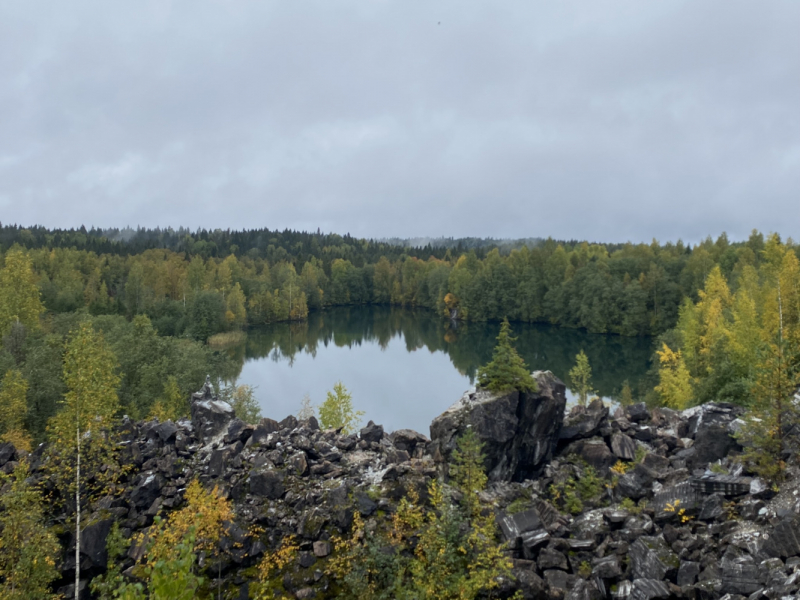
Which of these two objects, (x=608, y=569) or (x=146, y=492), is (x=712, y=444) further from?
(x=146, y=492)

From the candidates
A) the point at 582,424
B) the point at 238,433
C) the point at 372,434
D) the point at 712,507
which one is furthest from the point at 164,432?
the point at 712,507

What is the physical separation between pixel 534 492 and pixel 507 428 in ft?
8.77

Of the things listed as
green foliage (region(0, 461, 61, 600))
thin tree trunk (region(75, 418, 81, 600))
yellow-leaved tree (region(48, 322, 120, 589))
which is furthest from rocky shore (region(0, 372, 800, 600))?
green foliage (region(0, 461, 61, 600))

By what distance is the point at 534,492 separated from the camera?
768 inches

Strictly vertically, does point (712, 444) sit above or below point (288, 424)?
above

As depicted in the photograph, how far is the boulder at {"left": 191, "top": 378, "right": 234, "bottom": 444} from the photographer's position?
72.1 ft

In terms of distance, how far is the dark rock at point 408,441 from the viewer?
22.6 m

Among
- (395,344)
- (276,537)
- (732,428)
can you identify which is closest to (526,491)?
(732,428)

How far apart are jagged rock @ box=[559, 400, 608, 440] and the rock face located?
573 millimetres

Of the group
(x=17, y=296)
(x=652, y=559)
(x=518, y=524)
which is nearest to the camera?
(x=652, y=559)

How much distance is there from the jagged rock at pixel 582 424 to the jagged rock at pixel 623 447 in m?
1.03

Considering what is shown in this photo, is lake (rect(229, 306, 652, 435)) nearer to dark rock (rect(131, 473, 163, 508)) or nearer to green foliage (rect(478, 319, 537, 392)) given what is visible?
green foliage (rect(478, 319, 537, 392))

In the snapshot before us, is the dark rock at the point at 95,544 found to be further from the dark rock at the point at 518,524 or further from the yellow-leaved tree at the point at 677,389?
the yellow-leaved tree at the point at 677,389

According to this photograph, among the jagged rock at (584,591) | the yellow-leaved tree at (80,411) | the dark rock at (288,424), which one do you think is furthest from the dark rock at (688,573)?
the yellow-leaved tree at (80,411)
